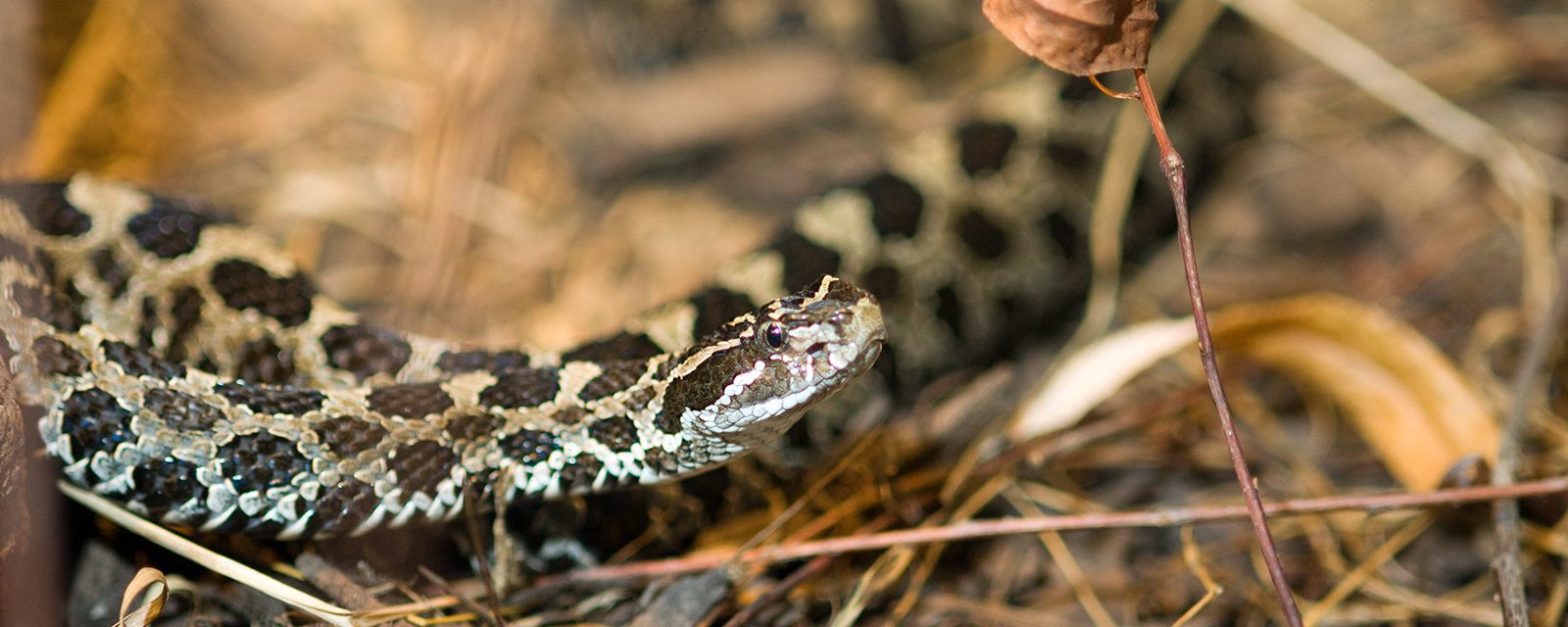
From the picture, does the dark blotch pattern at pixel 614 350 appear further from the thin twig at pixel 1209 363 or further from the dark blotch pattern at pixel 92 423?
the thin twig at pixel 1209 363

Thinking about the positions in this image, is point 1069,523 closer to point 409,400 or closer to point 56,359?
point 409,400

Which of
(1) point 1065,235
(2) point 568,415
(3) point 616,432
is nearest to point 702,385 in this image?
(3) point 616,432

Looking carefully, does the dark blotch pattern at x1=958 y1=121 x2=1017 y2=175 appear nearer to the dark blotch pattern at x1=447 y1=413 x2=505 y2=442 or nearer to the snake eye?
the snake eye

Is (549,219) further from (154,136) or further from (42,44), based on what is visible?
(42,44)

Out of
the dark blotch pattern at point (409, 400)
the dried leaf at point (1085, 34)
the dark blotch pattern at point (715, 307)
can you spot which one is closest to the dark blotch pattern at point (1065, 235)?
the dark blotch pattern at point (715, 307)

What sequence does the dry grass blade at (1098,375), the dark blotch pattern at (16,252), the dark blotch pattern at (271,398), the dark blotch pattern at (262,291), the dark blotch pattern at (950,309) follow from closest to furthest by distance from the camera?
the dark blotch pattern at (271,398), the dark blotch pattern at (16,252), the dark blotch pattern at (262,291), the dry grass blade at (1098,375), the dark blotch pattern at (950,309)

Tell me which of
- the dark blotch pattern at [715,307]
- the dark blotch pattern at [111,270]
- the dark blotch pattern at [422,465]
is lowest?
the dark blotch pattern at [422,465]
